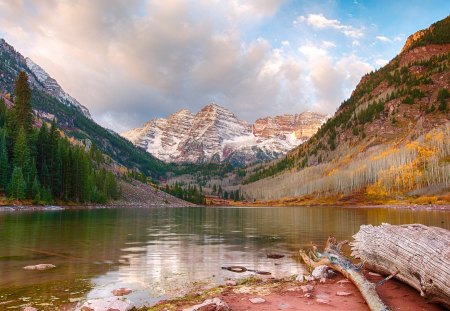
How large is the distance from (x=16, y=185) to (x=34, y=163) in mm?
15899

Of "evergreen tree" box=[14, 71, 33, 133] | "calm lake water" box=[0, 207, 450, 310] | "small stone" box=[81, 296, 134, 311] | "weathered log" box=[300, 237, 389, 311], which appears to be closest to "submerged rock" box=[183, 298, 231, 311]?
"small stone" box=[81, 296, 134, 311]

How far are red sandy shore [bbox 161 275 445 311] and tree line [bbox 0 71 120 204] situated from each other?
102m

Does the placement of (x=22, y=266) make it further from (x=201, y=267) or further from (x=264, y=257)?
(x=264, y=257)

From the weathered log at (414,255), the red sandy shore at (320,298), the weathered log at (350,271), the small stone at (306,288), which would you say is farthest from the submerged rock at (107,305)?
the weathered log at (414,255)

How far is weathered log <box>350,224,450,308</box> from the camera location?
13500 millimetres

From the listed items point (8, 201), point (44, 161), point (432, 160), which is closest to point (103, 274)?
point (8, 201)

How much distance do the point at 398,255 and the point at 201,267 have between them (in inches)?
501

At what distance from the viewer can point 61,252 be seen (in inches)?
1152

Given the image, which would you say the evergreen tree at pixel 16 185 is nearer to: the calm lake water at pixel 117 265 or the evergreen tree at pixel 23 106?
the evergreen tree at pixel 23 106

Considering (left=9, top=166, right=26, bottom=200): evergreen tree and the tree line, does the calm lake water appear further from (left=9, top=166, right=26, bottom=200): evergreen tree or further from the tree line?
the tree line

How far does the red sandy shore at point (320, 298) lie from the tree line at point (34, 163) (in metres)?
102

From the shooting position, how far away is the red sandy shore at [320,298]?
1407cm

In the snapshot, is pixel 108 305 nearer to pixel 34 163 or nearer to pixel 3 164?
pixel 3 164

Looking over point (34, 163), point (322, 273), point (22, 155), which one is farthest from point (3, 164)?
point (322, 273)
